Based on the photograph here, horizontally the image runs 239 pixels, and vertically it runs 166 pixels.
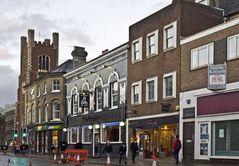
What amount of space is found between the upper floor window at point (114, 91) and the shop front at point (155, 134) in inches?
183

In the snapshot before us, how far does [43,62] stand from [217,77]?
2585 inches

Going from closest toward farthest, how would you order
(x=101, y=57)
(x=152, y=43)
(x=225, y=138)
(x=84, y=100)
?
(x=225, y=138)
(x=152, y=43)
(x=101, y=57)
(x=84, y=100)

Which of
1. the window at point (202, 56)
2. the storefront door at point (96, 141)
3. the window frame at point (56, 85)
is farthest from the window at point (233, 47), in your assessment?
the window frame at point (56, 85)

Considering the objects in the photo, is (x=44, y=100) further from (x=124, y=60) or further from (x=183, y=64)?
(x=183, y=64)

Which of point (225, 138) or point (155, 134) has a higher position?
point (225, 138)

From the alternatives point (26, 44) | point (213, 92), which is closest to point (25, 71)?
point (26, 44)

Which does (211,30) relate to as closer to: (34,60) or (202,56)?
(202,56)

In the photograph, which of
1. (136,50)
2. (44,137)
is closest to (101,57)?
(136,50)

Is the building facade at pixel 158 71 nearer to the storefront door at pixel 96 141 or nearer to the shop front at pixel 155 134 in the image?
the shop front at pixel 155 134

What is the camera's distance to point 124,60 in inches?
1702

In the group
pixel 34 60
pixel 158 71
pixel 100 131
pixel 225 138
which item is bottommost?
pixel 100 131

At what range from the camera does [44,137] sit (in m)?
70.9

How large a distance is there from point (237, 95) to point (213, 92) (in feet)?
7.29

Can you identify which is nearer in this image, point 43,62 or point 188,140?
point 188,140
